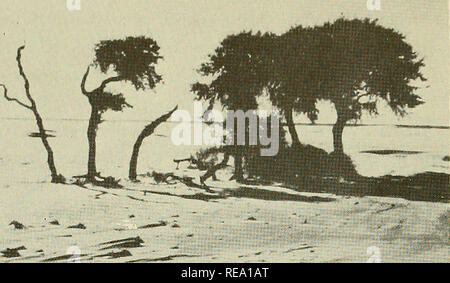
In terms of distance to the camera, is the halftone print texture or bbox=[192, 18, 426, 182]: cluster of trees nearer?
the halftone print texture

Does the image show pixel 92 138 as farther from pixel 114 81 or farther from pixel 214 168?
pixel 214 168

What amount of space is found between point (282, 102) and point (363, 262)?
1.33 m

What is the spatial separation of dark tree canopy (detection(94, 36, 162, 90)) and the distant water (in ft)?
1.13

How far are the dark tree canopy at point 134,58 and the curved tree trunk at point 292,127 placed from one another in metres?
1.03

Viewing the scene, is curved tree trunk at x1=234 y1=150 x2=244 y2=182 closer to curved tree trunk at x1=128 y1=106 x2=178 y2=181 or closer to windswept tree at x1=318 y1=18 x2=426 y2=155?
curved tree trunk at x1=128 y1=106 x2=178 y2=181

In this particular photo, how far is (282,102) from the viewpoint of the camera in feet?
13.3

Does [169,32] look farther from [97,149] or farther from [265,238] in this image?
[265,238]

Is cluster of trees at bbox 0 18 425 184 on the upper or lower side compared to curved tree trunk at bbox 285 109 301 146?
upper

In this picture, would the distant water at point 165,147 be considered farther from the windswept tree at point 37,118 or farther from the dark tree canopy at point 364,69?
the dark tree canopy at point 364,69

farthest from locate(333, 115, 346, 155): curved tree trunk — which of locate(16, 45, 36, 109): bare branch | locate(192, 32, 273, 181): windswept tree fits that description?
locate(16, 45, 36, 109): bare branch

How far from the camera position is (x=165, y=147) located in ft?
13.1

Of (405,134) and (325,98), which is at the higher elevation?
(325,98)

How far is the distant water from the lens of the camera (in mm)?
3930

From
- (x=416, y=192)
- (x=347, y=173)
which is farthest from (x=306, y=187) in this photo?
(x=416, y=192)
